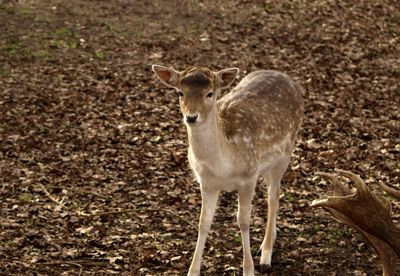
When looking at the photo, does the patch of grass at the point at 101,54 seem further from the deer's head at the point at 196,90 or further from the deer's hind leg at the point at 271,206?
the deer's head at the point at 196,90

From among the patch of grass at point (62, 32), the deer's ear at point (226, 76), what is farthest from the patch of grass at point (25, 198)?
the patch of grass at point (62, 32)

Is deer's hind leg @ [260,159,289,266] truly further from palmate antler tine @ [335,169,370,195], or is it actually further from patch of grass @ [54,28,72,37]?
patch of grass @ [54,28,72,37]

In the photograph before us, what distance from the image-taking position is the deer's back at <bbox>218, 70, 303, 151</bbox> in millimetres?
7957

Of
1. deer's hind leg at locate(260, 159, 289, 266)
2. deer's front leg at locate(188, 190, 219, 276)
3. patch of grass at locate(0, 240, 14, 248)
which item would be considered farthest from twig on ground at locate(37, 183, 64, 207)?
deer's hind leg at locate(260, 159, 289, 266)

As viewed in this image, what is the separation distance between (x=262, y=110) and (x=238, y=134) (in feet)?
2.21

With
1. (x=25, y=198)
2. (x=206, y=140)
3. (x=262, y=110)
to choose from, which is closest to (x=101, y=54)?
(x=25, y=198)

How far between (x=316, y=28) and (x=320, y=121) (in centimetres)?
627

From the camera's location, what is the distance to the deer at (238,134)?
7.20 metres

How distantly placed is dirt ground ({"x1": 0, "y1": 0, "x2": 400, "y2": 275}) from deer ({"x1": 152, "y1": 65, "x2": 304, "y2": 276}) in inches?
31.8

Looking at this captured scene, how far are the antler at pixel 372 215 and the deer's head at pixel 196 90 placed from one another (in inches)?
62.2

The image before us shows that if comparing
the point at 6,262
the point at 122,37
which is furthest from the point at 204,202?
the point at 122,37

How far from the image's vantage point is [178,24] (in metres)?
18.7

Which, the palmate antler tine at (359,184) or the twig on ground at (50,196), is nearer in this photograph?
the palmate antler tine at (359,184)

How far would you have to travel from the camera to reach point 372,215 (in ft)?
19.9
